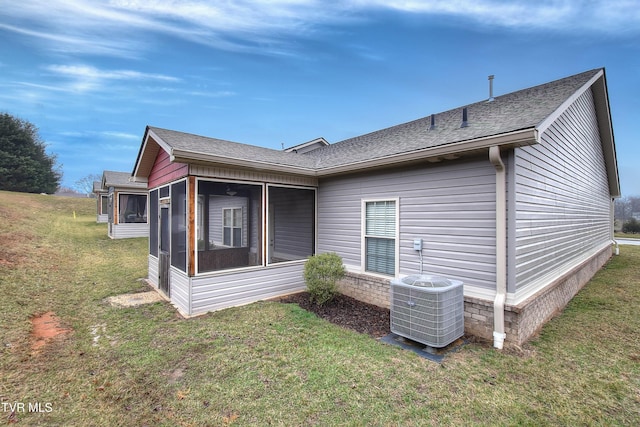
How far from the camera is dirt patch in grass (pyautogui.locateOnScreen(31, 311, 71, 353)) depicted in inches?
156

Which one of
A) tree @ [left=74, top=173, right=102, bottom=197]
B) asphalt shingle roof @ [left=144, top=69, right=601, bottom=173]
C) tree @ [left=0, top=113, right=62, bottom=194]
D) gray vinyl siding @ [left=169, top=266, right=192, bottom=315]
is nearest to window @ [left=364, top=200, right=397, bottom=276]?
asphalt shingle roof @ [left=144, top=69, right=601, bottom=173]

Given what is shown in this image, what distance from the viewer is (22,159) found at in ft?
95.3

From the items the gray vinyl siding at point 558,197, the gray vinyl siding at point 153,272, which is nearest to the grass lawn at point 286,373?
the gray vinyl siding at point 558,197

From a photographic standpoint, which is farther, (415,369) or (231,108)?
(231,108)

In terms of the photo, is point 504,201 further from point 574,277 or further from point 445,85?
point 445,85

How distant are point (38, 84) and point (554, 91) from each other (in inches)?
855

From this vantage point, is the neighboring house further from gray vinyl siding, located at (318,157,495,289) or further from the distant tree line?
the distant tree line

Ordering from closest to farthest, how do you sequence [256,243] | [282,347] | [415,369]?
[415,369] < [282,347] < [256,243]

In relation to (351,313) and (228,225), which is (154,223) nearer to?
(228,225)

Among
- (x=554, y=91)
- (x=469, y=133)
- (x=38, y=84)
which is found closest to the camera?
(x=469, y=133)

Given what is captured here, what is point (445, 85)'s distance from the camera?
1568 cm

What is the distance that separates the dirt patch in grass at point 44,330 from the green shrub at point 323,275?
3.99 metres

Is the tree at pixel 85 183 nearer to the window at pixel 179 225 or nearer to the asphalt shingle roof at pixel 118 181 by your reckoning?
the asphalt shingle roof at pixel 118 181

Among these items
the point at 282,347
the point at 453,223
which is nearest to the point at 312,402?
the point at 282,347
